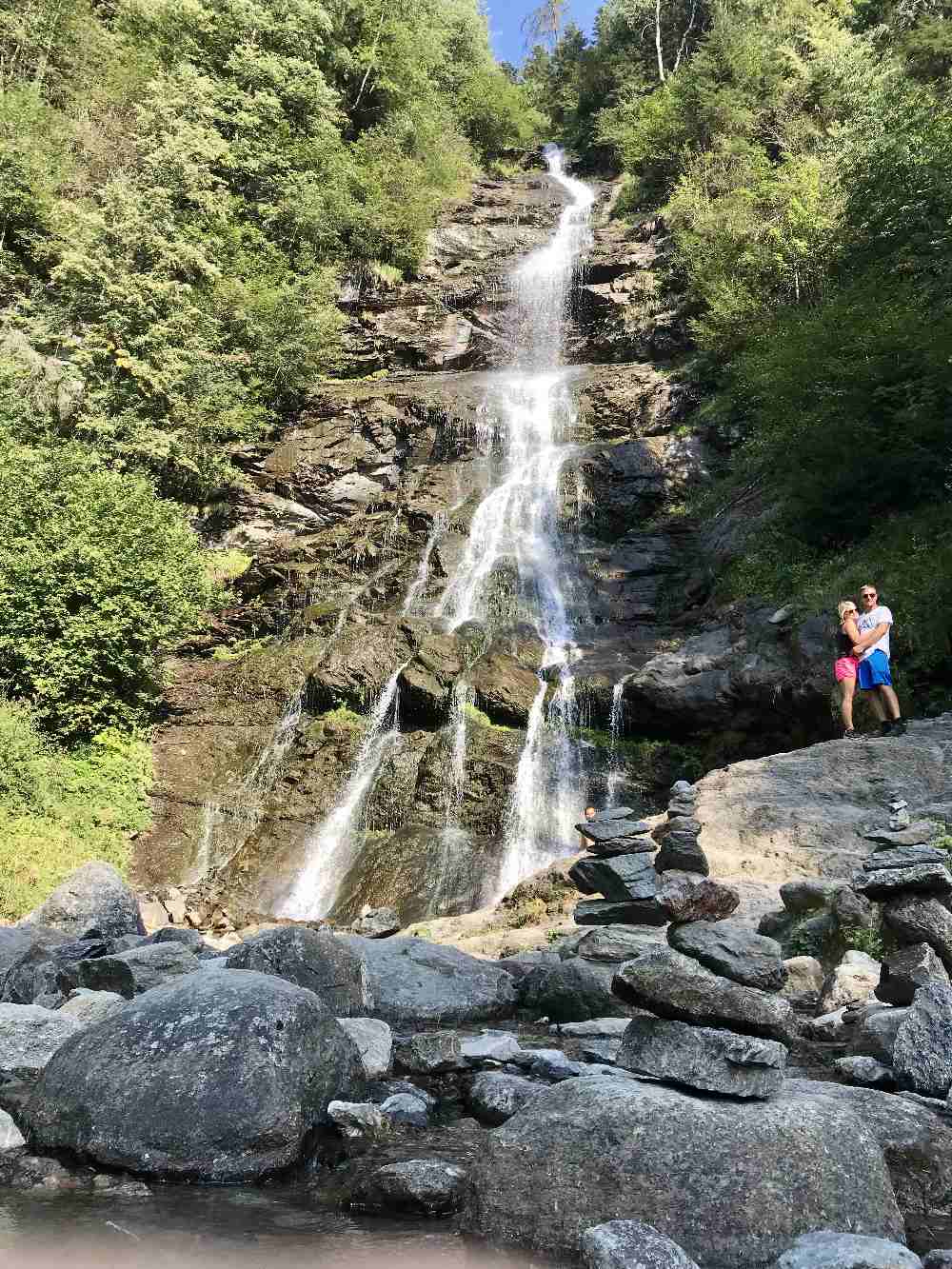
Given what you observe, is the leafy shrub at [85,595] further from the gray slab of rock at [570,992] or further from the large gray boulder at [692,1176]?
the large gray boulder at [692,1176]

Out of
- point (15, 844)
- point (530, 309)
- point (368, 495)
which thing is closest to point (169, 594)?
point (15, 844)

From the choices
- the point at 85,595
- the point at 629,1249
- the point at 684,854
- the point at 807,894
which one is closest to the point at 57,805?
the point at 85,595

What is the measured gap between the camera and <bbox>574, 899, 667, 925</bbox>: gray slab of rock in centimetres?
870

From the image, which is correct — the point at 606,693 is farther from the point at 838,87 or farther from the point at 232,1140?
the point at 838,87

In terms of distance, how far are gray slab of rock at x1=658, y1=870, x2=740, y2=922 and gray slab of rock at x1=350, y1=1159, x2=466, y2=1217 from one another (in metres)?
2.79

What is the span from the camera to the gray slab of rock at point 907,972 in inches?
217

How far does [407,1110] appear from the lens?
4.51 meters

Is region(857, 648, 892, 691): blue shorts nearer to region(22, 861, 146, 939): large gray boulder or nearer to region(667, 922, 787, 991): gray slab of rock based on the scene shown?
region(667, 922, 787, 991): gray slab of rock

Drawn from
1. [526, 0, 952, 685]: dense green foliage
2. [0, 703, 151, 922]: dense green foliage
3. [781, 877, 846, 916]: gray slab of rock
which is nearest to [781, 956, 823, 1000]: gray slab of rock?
[781, 877, 846, 916]: gray slab of rock

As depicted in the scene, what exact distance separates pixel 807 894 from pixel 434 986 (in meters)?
3.16

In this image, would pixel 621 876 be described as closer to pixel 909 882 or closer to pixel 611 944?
pixel 611 944

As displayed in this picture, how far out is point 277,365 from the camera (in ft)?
89.8

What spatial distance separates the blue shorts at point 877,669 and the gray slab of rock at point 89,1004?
338 inches

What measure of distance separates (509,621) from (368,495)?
747cm
